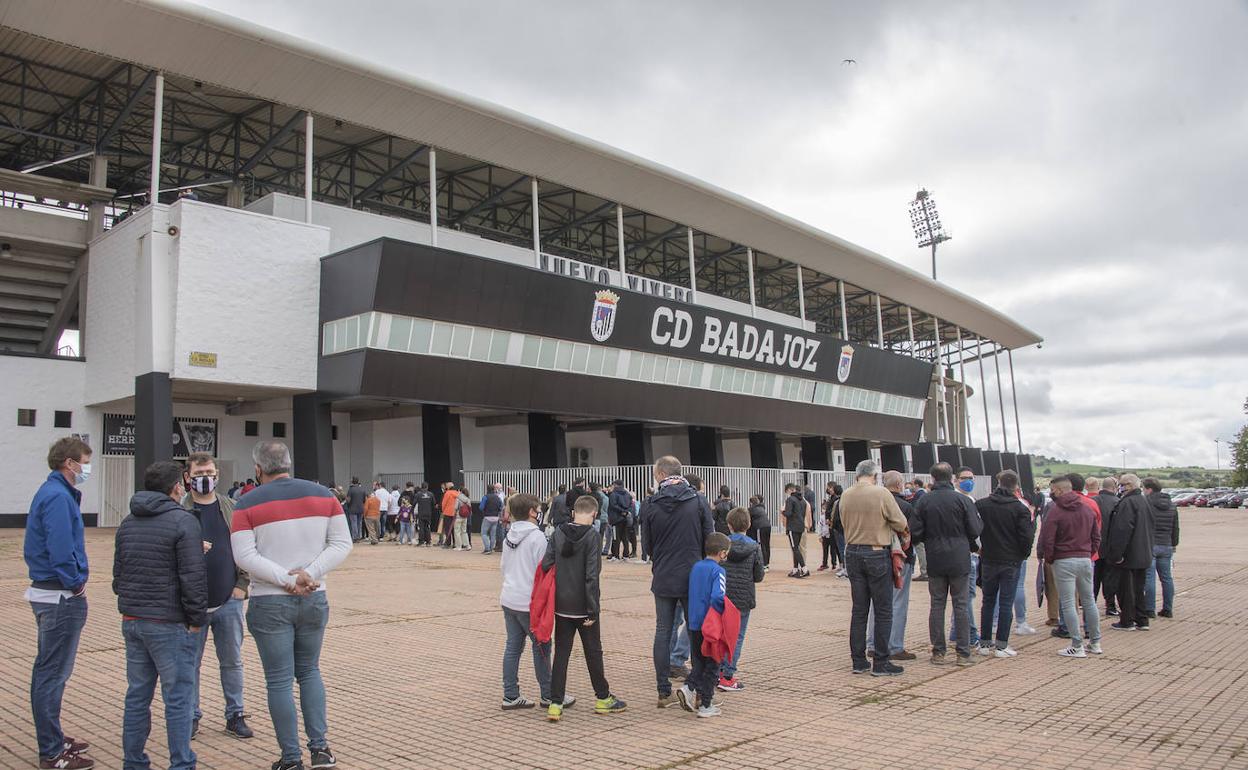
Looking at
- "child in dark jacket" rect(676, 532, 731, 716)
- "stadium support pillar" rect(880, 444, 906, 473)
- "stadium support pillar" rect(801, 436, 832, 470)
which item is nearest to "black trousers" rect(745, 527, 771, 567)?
"child in dark jacket" rect(676, 532, 731, 716)

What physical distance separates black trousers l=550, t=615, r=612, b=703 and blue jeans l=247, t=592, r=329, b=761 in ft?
5.70

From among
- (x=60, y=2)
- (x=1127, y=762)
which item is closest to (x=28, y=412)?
(x=60, y=2)

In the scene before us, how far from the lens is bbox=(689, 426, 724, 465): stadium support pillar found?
40.5 meters

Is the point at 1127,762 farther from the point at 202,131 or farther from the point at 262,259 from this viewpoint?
the point at 202,131

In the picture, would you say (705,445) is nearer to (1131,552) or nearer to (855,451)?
(855,451)

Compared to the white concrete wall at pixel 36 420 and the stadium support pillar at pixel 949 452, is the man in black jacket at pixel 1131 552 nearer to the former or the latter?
the white concrete wall at pixel 36 420

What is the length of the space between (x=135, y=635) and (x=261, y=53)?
78.3 feet

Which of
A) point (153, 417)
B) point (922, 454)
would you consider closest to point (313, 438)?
point (153, 417)

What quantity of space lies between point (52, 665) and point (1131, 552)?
10268 mm

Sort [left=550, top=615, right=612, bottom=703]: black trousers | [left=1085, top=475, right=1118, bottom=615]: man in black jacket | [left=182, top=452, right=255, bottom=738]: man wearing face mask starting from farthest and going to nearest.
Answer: [left=1085, top=475, right=1118, bottom=615]: man in black jacket < [left=550, top=615, right=612, bottom=703]: black trousers < [left=182, top=452, right=255, bottom=738]: man wearing face mask

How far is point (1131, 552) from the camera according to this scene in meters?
10.2

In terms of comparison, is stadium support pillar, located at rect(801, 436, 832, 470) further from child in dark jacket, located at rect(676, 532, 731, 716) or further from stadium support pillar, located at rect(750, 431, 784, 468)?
child in dark jacket, located at rect(676, 532, 731, 716)

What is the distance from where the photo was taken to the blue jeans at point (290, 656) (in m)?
4.85

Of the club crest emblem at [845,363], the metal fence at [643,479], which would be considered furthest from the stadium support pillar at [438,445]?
the club crest emblem at [845,363]
